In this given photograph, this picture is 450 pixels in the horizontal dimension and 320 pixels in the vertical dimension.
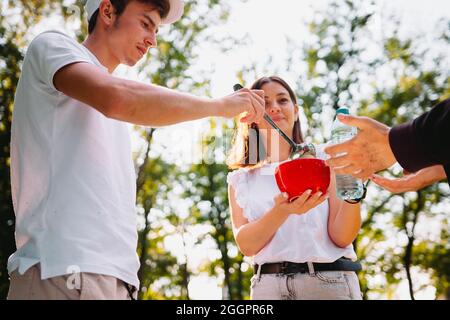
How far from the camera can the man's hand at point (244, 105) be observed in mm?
2373

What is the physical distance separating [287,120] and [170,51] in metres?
14.2

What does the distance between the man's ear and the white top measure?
4.97 feet

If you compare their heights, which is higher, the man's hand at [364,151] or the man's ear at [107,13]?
the man's ear at [107,13]

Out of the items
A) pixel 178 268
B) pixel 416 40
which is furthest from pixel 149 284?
pixel 416 40

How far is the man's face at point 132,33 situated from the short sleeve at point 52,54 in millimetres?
329

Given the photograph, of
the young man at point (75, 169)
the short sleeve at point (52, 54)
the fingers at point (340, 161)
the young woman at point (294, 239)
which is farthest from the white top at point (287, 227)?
the short sleeve at point (52, 54)

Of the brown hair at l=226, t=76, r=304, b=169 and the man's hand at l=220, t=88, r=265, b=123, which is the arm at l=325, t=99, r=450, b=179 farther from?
the brown hair at l=226, t=76, r=304, b=169

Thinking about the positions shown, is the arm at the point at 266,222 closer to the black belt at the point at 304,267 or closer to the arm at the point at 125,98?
the black belt at the point at 304,267

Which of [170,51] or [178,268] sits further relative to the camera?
[178,268]

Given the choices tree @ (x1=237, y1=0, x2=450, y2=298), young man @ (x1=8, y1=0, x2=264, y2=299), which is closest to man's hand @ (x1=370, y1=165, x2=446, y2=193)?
young man @ (x1=8, y1=0, x2=264, y2=299)

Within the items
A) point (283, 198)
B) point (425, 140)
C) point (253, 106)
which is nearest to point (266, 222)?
point (283, 198)

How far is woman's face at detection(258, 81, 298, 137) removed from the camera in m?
3.68
